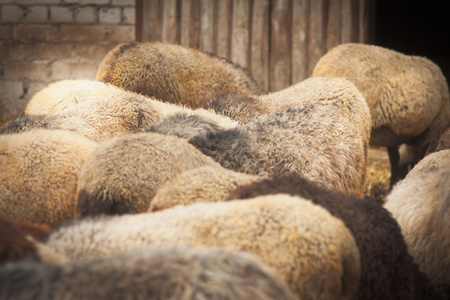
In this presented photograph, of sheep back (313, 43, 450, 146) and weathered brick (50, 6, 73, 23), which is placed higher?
weathered brick (50, 6, 73, 23)

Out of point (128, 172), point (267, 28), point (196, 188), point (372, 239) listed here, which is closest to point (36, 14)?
point (267, 28)

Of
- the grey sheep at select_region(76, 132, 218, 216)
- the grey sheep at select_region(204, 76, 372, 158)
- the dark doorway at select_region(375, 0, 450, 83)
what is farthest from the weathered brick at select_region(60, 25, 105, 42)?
the grey sheep at select_region(76, 132, 218, 216)

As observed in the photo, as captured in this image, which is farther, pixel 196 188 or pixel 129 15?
pixel 129 15

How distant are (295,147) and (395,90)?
263 centimetres

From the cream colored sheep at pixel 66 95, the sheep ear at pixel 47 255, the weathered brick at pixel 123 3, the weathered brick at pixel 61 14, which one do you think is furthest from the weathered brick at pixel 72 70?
the sheep ear at pixel 47 255

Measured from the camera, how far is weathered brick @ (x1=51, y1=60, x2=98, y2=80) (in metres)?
6.57

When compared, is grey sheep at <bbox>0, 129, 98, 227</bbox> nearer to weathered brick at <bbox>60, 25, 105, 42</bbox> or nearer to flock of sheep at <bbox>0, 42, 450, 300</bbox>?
flock of sheep at <bbox>0, 42, 450, 300</bbox>

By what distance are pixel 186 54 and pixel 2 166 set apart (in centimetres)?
197


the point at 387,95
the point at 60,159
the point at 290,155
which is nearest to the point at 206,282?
the point at 60,159

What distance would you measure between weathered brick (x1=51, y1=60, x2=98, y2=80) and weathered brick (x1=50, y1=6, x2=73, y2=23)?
1.76 feet

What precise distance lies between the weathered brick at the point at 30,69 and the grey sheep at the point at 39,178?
16.4ft

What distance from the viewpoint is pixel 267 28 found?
6.27 meters

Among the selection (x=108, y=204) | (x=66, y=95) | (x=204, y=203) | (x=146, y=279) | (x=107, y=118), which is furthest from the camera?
(x=66, y=95)

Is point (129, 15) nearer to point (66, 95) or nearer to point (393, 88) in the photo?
point (393, 88)
